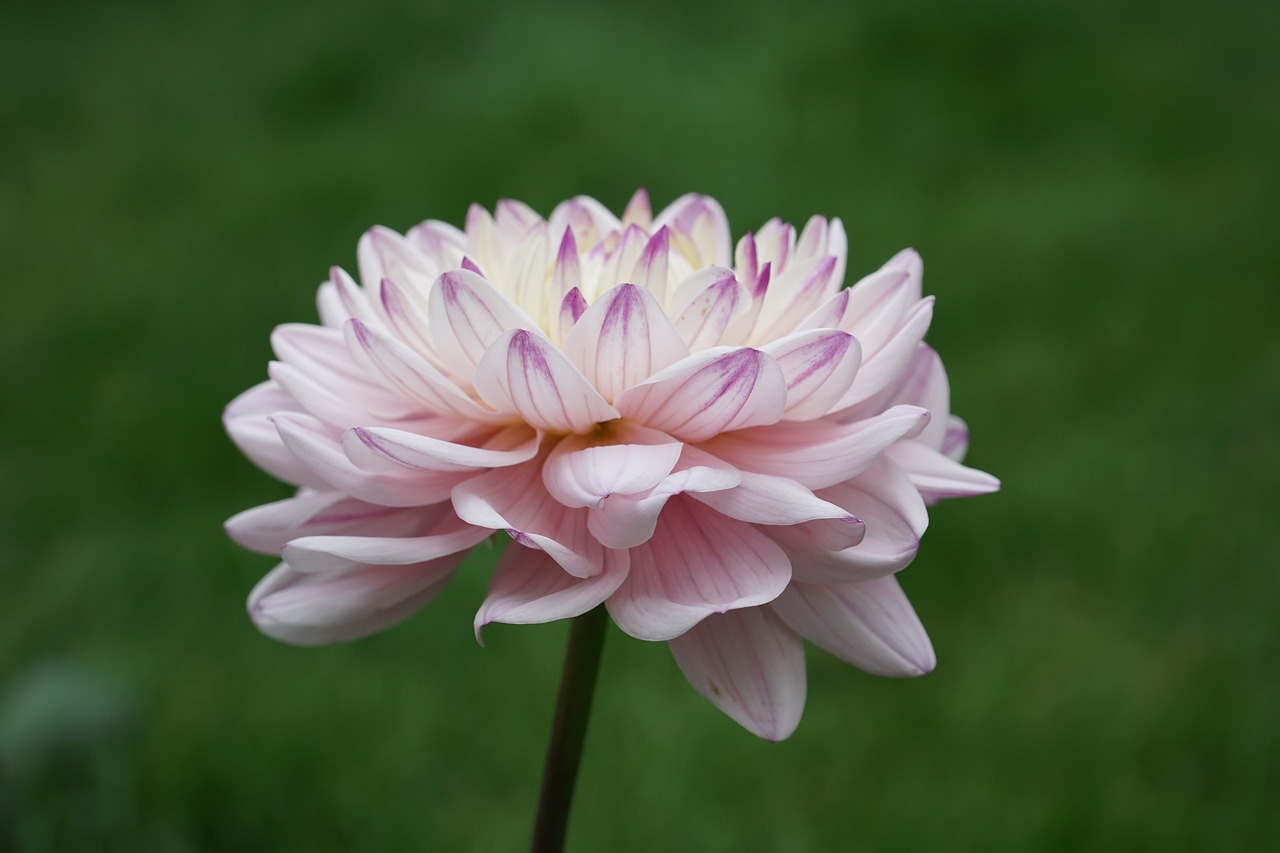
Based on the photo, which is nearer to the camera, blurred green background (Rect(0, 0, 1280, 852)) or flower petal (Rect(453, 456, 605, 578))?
flower petal (Rect(453, 456, 605, 578))

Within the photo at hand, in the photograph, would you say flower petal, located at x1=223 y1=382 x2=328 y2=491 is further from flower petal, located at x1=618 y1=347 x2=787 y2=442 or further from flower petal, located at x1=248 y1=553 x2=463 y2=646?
flower petal, located at x1=618 y1=347 x2=787 y2=442

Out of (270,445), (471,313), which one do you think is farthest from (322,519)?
(471,313)

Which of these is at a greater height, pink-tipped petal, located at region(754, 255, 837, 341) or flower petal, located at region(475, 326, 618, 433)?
pink-tipped petal, located at region(754, 255, 837, 341)

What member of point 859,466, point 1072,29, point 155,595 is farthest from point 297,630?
point 1072,29

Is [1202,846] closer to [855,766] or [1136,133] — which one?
[855,766]

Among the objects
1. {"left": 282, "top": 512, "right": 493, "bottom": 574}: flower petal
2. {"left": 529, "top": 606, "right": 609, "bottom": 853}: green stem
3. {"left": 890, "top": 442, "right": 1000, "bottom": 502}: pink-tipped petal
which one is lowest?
{"left": 529, "top": 606, "right": 609, "bottom": 853}: green stem

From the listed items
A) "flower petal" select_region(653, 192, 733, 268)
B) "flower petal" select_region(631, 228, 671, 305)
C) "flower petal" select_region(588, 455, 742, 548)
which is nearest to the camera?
"flower petal" select_region(588, 455, 742, 548)

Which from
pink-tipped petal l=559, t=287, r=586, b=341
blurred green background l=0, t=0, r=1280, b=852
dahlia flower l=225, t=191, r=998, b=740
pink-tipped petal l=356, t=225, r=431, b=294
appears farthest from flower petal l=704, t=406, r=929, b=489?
blurred green background l=0, t=0, r=1280, b=852
